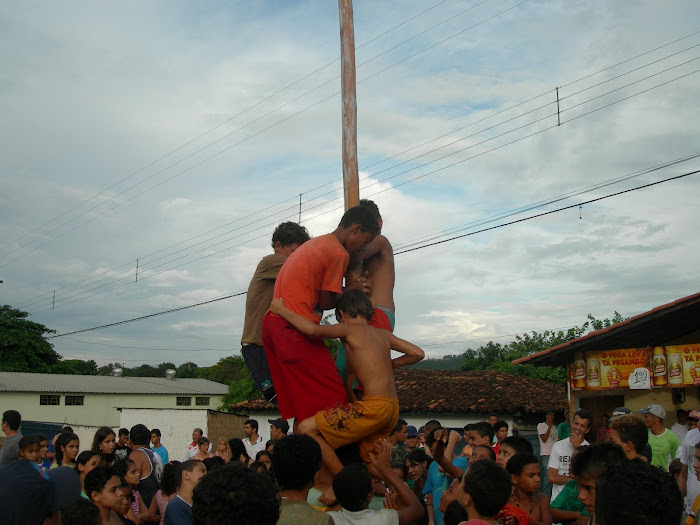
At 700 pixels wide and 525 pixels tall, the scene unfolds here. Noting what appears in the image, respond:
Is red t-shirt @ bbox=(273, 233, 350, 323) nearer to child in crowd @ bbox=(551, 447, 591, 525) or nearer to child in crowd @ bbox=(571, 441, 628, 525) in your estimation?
child in crowd @ bbox=(571, 441, 628, 525)

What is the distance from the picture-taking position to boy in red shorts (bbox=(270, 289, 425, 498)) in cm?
482

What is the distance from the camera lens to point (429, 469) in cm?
771

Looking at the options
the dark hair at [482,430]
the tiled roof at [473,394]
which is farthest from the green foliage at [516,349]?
the dark hair at [482,430]

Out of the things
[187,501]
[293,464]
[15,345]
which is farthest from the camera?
[15,345]

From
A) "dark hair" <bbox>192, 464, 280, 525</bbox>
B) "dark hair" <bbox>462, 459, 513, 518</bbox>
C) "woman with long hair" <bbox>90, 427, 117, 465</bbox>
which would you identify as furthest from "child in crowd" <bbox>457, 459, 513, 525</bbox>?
"woman with long hair" <bbox>90, 427, 117, 465</bbox>

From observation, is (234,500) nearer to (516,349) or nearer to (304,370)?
(304,370)

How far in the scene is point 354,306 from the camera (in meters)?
5.02

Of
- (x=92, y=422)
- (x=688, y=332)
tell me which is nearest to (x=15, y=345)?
(x=92, y=422)

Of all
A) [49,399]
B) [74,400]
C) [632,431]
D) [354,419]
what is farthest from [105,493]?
[74,400]

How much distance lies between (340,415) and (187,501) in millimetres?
1780

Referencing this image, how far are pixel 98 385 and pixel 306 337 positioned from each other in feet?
145

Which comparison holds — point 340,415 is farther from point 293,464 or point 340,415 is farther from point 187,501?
point 187,501

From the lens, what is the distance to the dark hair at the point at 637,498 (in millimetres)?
2568

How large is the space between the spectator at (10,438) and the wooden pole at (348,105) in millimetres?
4422
